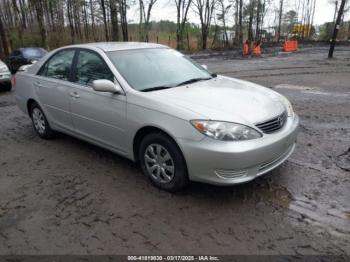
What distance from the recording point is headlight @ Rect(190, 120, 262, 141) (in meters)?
3.18

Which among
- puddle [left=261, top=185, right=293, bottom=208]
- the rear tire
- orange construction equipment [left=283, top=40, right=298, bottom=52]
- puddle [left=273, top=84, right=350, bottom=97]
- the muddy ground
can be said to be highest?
the rear tire

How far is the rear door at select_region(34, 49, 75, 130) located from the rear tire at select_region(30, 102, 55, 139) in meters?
0.24

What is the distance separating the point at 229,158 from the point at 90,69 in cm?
240

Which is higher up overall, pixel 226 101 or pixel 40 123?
pixel 226 101

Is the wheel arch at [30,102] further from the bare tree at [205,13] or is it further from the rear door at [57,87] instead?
the bare tree at [205,13]

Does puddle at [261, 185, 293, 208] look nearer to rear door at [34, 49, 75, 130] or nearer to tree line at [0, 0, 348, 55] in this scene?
rear door at [34, 49, 75, 130]

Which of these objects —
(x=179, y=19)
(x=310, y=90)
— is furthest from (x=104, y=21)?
(x=310, y=90)

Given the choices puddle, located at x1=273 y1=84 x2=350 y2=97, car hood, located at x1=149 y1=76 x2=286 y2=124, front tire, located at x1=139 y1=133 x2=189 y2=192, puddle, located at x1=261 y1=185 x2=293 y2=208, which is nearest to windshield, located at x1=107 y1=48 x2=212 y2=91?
car hood, located at x1=149 y1=76 x2=286 y2=124

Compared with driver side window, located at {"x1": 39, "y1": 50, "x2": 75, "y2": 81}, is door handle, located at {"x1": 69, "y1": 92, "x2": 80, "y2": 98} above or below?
below

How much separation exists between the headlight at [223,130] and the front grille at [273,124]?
22 centimetres

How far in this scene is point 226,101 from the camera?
3.59 meters

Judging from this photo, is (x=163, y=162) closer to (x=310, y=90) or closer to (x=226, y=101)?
(x=226, y=101)

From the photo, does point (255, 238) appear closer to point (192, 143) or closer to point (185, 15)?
point (192, 143)

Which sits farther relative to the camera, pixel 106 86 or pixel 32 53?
pixel 32 53
